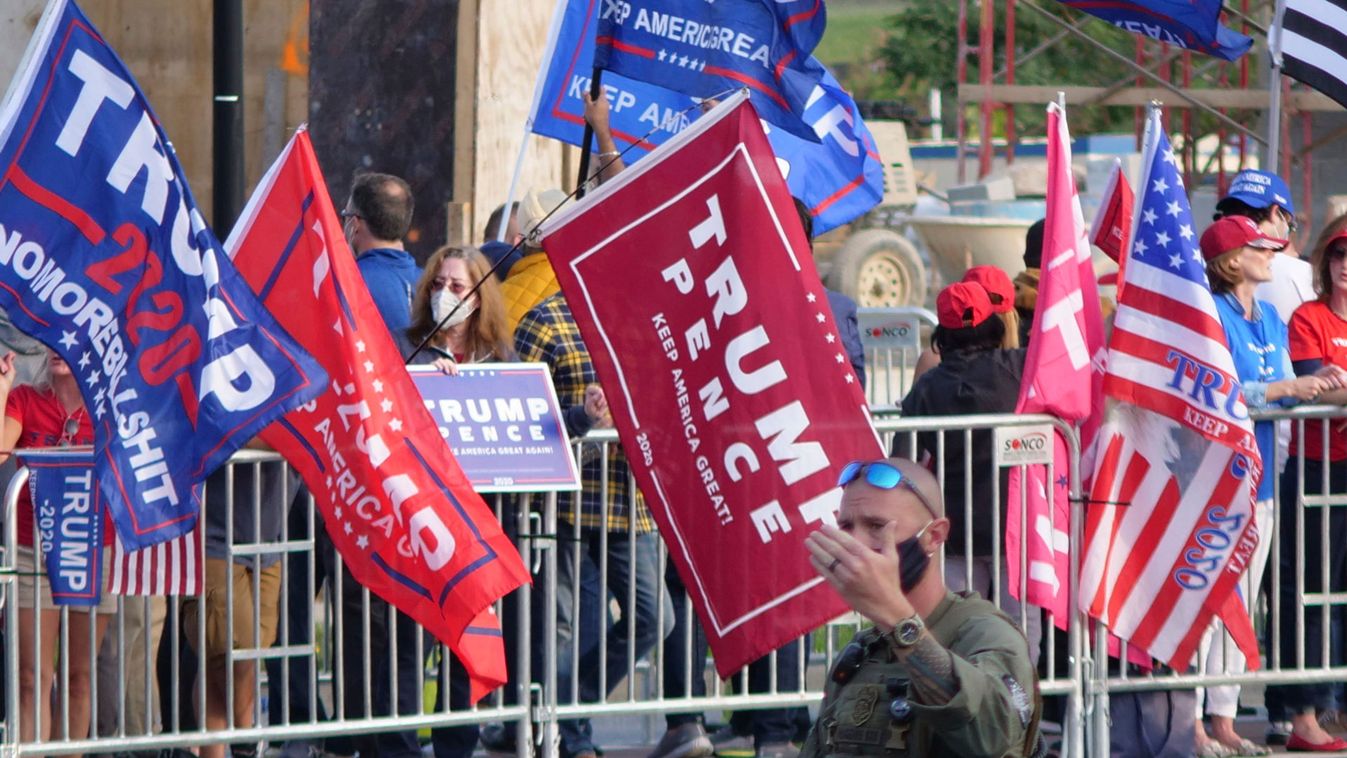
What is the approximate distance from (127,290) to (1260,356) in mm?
4089

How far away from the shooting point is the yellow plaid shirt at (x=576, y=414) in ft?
23.9

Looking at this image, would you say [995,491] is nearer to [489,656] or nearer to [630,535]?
[630,535]

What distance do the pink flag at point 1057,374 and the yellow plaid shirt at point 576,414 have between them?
4.23ft

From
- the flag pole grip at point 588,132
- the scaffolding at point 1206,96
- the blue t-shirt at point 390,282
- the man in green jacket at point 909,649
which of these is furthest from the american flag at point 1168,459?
the scaffolding at point 1206,96

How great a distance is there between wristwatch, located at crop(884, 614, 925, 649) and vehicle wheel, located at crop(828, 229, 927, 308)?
64.8 feet

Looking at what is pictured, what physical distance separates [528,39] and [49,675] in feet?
17.3

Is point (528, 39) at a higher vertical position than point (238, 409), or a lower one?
higher

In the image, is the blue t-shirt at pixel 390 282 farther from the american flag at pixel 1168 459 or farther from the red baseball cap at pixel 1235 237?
the red baseball cap at pixel 1235 237

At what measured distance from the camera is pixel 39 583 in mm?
6668

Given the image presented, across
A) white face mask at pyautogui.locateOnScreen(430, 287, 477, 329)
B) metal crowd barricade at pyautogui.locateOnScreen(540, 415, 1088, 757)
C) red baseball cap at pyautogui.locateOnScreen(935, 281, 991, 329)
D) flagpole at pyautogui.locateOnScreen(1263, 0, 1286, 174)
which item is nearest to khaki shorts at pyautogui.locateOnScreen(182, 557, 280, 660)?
metal crowd barricade at pyautogui.locateOnScreen(540, 415, 1088, 757)

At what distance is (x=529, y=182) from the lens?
1128 centimetres


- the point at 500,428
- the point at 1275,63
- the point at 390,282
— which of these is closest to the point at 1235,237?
the point at 1275,63

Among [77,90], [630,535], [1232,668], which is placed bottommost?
[1232,668]

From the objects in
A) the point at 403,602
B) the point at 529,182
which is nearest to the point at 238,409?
the point at 403,602
